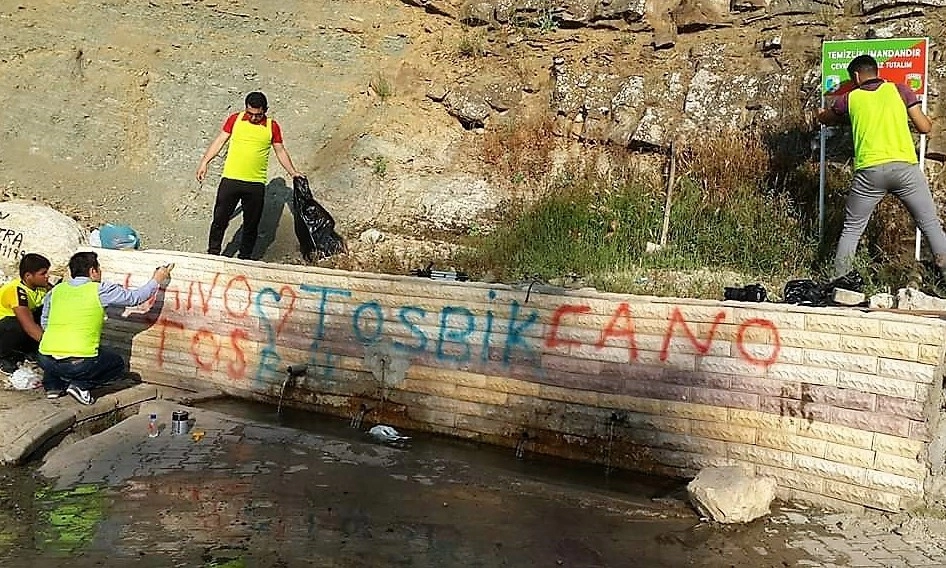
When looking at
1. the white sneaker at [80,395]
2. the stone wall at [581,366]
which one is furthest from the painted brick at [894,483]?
the white sneaker at [80,395]

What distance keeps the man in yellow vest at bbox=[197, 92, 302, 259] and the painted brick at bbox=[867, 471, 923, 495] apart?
7.27 metres

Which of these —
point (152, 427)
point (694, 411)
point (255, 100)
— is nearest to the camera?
point (694, 411)

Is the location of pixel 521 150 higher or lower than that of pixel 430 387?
higher

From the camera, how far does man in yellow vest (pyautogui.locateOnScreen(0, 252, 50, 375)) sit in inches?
335

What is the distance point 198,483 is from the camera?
20.6 ft

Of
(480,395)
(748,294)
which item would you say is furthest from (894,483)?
(480,395)

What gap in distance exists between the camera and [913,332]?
5.32 m

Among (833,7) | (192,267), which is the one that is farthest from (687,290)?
(833,7)

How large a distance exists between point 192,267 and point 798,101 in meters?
7.82

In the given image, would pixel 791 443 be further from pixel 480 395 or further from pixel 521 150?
pixel 521 150

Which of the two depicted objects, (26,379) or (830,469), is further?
(26,379)

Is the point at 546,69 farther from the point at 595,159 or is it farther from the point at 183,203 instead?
the point at 183,203

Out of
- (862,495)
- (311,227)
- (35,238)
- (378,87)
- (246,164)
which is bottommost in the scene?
(862,495)

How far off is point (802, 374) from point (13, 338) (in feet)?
24.8
